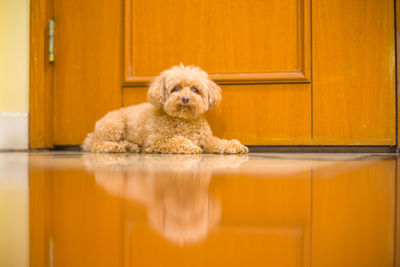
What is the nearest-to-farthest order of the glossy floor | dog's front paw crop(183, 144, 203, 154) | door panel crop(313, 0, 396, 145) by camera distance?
the glossy floor → dog's front paw crop(183, 144, 203, 154) → door panel crop(313, 0, 396, 145)

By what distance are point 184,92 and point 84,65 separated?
0.70 metres

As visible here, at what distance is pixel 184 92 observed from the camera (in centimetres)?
186

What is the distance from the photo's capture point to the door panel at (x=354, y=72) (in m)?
1.92

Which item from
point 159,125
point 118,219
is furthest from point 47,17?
point 118,219

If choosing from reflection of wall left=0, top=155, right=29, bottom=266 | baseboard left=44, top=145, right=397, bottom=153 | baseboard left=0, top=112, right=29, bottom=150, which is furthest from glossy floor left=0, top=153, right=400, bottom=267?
baseboard left=0, top=112, right=29, bottom=150

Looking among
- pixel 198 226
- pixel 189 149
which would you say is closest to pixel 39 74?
pixel 189 149

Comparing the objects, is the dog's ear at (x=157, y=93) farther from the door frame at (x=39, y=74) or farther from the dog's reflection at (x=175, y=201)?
the dog's reflection at (x=175, y=201)

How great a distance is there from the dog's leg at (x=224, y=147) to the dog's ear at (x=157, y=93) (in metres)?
0.32

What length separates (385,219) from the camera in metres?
0.42

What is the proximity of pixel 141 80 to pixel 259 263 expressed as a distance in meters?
1.90

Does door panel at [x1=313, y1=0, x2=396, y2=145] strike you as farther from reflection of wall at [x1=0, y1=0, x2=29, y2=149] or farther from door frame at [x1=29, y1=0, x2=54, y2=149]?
reflection of wall at [x1=0, y1=0, x2=29, y2=149]

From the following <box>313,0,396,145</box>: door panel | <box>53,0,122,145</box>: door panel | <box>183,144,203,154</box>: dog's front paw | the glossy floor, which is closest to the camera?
the glossy floor

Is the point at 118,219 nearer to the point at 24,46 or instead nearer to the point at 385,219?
the point at 385,219

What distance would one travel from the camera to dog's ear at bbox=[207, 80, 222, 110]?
1.88m
